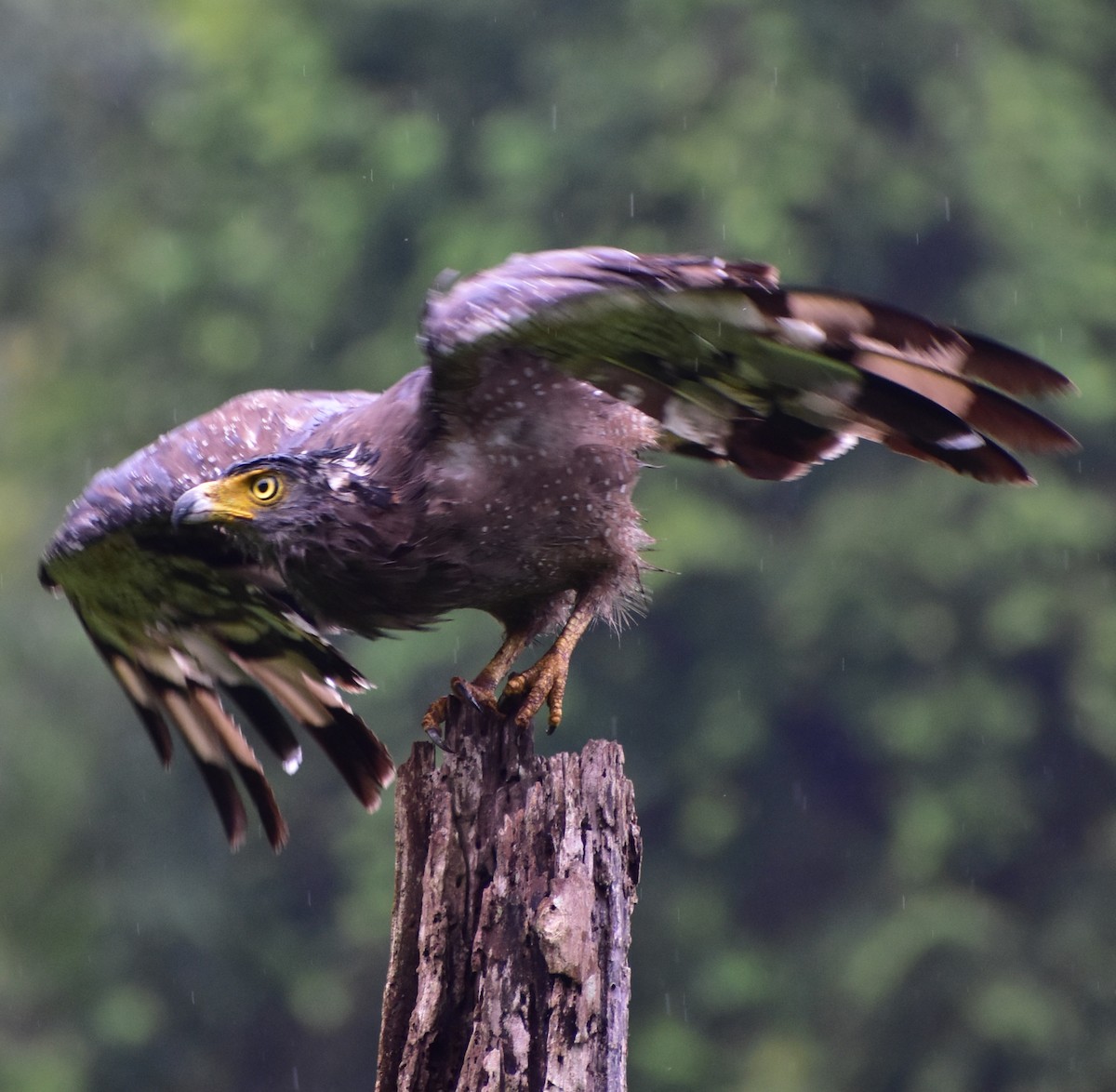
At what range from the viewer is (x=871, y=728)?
1268 cm

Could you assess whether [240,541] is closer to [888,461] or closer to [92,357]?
[888,461]

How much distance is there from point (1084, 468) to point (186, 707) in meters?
9.07

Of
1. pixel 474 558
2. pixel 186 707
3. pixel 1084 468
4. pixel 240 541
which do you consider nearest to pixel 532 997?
pixel 474 558

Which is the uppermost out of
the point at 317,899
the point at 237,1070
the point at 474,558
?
the point at 317,899

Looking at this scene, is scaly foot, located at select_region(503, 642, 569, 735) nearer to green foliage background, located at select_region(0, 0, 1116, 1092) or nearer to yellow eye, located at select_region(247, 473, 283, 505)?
yellow eye, located at select_region(247, 473, 283, 505)

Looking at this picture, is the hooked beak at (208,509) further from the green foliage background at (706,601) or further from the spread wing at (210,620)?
the green foliage background at (706,601)

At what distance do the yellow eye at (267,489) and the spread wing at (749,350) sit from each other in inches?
19.4

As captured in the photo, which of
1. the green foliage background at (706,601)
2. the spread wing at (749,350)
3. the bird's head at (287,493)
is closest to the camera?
the spread wing at (749,350)

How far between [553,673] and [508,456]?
60 cm

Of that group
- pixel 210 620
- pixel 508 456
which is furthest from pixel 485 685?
pixel 210 620

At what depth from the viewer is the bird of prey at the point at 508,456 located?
11.9ft

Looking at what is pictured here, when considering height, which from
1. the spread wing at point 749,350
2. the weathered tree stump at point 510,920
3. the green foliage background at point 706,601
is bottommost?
the weathered tree stump at point 510,920

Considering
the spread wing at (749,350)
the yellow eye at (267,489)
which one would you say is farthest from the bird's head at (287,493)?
the spread wing at (749,350)

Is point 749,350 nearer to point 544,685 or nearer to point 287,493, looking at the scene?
point 544,685
